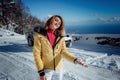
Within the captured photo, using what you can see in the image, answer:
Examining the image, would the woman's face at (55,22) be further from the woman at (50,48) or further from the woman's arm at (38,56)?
the woman's arm at (38,56)

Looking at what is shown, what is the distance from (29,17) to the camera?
44.9 m

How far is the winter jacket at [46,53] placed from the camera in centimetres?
265

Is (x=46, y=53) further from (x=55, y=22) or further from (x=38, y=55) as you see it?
(x=55, y=22)

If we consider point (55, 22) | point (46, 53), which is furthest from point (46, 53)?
point (55, 22)

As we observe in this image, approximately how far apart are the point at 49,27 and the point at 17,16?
43493 mm

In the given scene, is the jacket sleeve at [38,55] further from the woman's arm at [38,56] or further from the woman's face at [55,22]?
the woman's face at [55,22]

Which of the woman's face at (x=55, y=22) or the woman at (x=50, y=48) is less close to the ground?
the woman's face at (x=55, y=22)

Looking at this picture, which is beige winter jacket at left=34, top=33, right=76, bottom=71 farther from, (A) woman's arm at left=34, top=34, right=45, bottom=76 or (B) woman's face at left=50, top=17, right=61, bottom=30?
(B) woman's face at left=50, top=17, right=61, bottom=30

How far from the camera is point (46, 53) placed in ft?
8.98

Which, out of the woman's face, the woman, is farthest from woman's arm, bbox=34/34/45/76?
the woman's face

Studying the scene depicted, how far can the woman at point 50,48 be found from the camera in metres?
2.71

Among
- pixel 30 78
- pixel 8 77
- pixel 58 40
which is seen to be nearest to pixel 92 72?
pixel 30 78

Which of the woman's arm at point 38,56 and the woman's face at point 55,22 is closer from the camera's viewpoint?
the woman's arm at point 38,56

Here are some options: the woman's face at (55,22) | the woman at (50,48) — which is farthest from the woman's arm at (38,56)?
the woman's face at (55,22)
